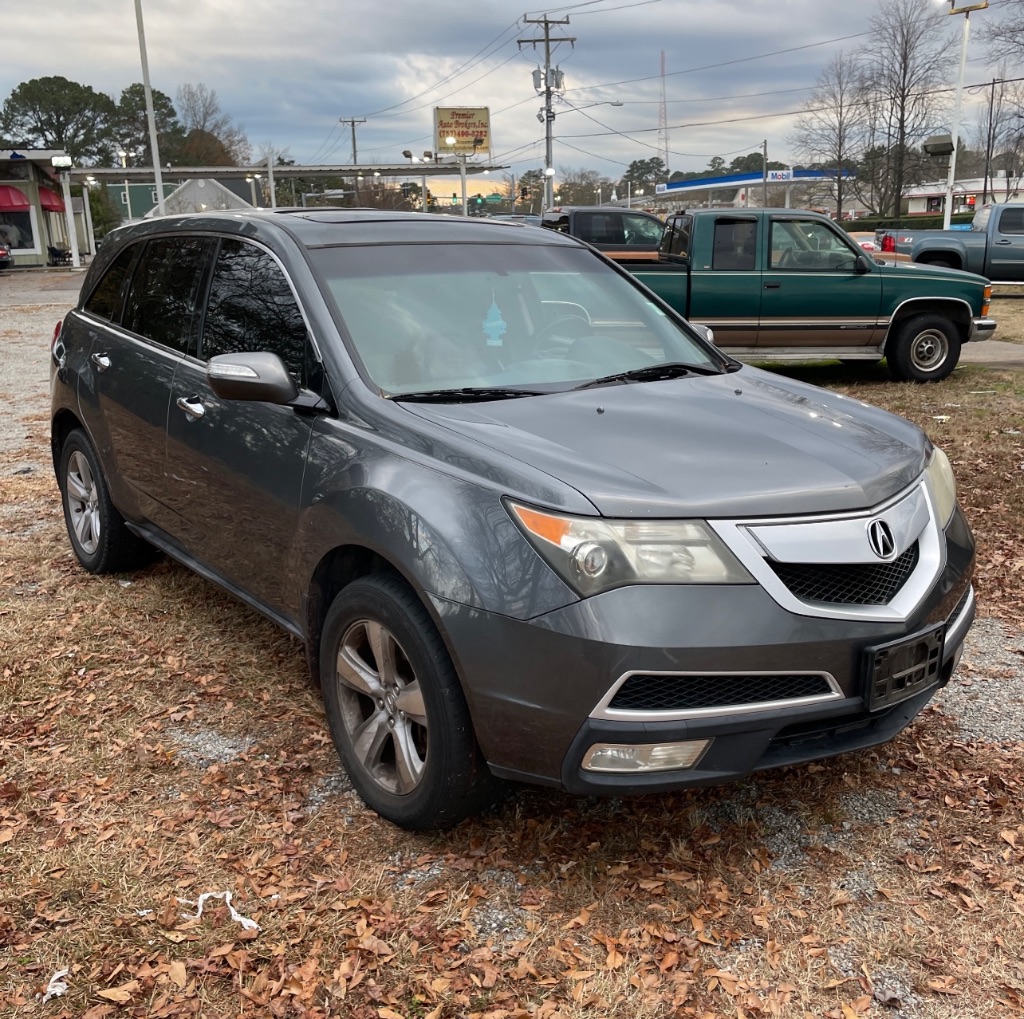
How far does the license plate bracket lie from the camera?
102 inches

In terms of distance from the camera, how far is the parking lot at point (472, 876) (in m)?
2.50

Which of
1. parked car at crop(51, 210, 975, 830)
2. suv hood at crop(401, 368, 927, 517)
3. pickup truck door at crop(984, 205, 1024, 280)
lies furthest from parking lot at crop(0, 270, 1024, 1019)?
pickup truck door at crop(984, 205, 1024, 280)

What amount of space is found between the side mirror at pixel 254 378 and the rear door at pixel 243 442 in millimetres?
109

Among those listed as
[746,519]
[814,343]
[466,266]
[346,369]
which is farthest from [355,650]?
[814,343]

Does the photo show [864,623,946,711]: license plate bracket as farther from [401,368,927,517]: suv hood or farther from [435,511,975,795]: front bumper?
[401,368,927,517]: suv hood

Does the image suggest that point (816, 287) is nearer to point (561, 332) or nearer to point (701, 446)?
point (561, 332)

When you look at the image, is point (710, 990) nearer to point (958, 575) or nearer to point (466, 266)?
point (958, 575)

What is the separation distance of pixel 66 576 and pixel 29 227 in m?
48.3

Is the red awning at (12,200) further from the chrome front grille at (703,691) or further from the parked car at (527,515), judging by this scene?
the chrome front grille at (703,691)

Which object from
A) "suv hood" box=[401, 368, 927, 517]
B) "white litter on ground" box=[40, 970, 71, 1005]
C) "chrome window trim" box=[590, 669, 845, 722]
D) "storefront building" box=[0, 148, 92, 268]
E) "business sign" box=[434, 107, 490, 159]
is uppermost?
"business sign" box=[434, 107, 490, 159]

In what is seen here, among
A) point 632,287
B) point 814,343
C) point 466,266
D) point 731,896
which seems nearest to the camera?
point 731,896

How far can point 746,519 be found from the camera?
8.35 feet

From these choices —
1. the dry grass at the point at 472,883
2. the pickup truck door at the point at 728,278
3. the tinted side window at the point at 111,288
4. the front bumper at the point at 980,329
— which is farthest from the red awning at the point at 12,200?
the dry grass at the point at 472,883

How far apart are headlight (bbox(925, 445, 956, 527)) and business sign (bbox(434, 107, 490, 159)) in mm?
71032
